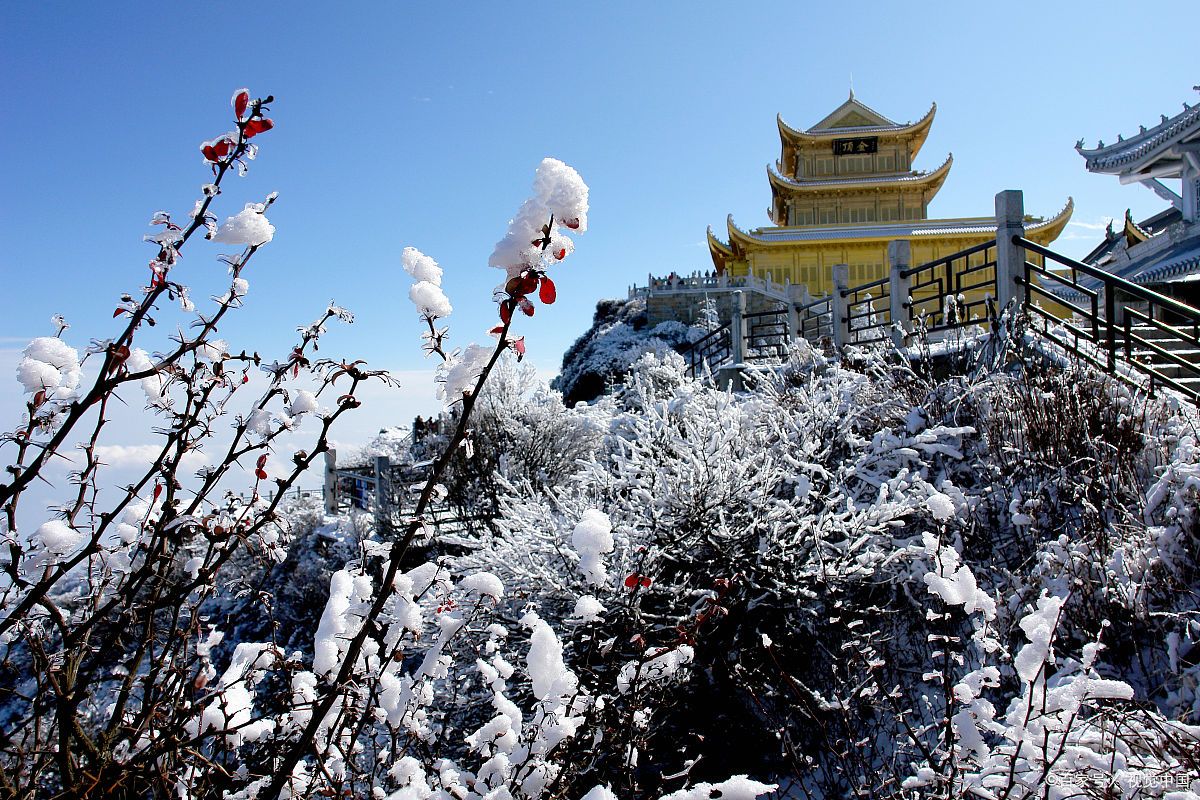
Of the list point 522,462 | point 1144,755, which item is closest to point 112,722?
point 1144,755

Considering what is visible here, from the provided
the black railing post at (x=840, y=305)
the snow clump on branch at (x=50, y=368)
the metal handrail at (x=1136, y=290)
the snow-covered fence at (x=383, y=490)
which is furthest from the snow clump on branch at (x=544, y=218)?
the black railing post at (x=840, y=305)

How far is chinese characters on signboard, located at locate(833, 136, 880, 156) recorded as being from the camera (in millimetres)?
36062

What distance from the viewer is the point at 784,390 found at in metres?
8.11

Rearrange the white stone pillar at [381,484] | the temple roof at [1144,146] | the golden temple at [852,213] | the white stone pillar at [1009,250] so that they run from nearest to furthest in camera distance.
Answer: the white stone pillar at [1009,250], the white stone pillar at [381,484], the temple roof at [1144,146], the golden temple at [852,213]

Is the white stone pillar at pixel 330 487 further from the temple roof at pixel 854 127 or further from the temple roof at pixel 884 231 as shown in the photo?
the temple roof at pixel 854 127

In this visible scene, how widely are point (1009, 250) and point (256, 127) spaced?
7799mm

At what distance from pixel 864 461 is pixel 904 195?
34048 mm

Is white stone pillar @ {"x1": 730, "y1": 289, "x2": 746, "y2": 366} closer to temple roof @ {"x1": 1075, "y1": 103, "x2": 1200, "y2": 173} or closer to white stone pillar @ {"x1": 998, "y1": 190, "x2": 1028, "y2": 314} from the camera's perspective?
white stone pillar @ {"x1": 998, "y1": 190, "x2": 1028, "y2": 314}

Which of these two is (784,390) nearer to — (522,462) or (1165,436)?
(1165,436)

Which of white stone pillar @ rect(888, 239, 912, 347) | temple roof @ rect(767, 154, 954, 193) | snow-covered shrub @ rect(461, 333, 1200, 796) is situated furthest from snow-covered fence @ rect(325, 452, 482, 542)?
temple roof @ rect(767, 154, 954, 193)

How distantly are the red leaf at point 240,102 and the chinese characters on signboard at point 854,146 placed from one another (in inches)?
1526

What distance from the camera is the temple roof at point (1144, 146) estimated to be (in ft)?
62.6

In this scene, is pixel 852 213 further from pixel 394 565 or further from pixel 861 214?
pixel 394 565

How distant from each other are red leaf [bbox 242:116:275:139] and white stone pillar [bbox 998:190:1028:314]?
25.0ft
